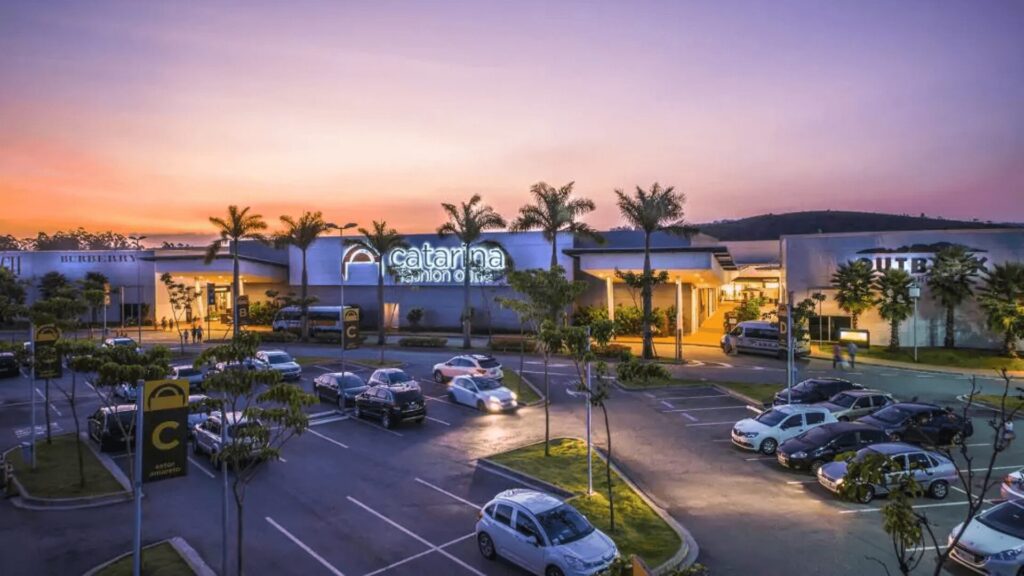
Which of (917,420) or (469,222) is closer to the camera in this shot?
(917,420)

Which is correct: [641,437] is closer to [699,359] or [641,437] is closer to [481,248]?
[699,359]

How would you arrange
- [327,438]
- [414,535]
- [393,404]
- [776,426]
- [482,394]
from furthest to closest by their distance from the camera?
1. [482,394]
2. [393,404]
3. [327,438]
4. [776,426]
5. [414,535]

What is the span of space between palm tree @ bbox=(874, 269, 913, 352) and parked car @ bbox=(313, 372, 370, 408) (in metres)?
39.0

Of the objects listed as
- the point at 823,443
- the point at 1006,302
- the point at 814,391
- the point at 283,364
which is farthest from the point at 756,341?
the point at 283,364

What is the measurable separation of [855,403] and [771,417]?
5.22 meters

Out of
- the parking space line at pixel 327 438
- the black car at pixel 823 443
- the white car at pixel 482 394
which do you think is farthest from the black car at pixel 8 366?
the black car at pixel 823 443

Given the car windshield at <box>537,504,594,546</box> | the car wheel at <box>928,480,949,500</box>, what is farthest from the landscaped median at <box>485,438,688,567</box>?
the car wheel at <box>928,480,949,500</box>

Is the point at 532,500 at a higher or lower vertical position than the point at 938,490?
higher

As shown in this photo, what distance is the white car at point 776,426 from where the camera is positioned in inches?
847

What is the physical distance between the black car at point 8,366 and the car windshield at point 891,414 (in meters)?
45.5

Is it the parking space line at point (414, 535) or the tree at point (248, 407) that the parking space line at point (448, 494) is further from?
the tree at point (248, 407)

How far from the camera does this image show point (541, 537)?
12328 mm

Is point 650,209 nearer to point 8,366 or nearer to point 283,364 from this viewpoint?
point 283,364

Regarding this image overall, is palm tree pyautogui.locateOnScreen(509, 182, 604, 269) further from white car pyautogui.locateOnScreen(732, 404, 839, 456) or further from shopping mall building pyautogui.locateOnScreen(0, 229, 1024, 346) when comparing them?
white car pyautogui.locateOnScreen(732, 404, 839, 456)
